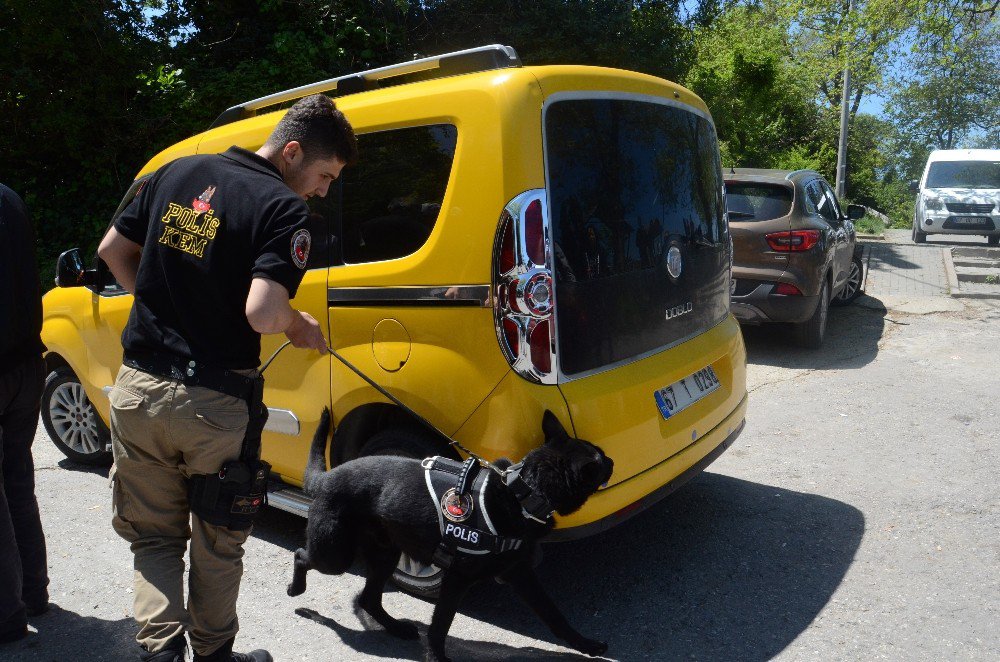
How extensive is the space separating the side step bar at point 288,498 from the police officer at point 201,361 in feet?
2.73

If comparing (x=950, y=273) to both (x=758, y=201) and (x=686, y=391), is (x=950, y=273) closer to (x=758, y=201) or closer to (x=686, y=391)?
(x=758, y=201)

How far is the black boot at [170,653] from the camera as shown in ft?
8.15

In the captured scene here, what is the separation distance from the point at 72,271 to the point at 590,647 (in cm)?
302

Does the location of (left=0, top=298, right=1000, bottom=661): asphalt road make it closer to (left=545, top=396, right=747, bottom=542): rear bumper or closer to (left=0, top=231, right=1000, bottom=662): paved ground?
(left=0, top=231, right=1000, bottom=662): paved ground

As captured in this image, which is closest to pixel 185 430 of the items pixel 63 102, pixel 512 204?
pixel 512 204

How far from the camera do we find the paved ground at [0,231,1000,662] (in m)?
3.07

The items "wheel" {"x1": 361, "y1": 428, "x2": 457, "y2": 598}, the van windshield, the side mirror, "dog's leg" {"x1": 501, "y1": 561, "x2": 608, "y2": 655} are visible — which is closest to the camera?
"dog's leg" {"x1": 501, "y1": 561, "x2": 608, "y2": 655}

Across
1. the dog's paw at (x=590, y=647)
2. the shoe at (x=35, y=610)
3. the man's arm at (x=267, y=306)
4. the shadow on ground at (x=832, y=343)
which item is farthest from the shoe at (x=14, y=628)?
the shadow on ground at (x=832, y=343)

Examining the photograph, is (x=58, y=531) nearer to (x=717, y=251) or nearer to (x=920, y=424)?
(x=717, y=251)

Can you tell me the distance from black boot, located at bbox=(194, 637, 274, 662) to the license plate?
5.77 feet

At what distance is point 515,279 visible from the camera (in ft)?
9.24

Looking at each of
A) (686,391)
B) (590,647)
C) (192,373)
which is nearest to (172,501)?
(192,373)

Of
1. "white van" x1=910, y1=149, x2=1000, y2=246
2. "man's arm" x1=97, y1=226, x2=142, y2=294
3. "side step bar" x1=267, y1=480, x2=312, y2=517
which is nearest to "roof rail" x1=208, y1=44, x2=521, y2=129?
"man's arm" x1=97, y1=226, x2=142, y2=294

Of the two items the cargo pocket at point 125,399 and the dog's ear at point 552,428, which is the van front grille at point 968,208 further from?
the cargo pocket at point 125,399
